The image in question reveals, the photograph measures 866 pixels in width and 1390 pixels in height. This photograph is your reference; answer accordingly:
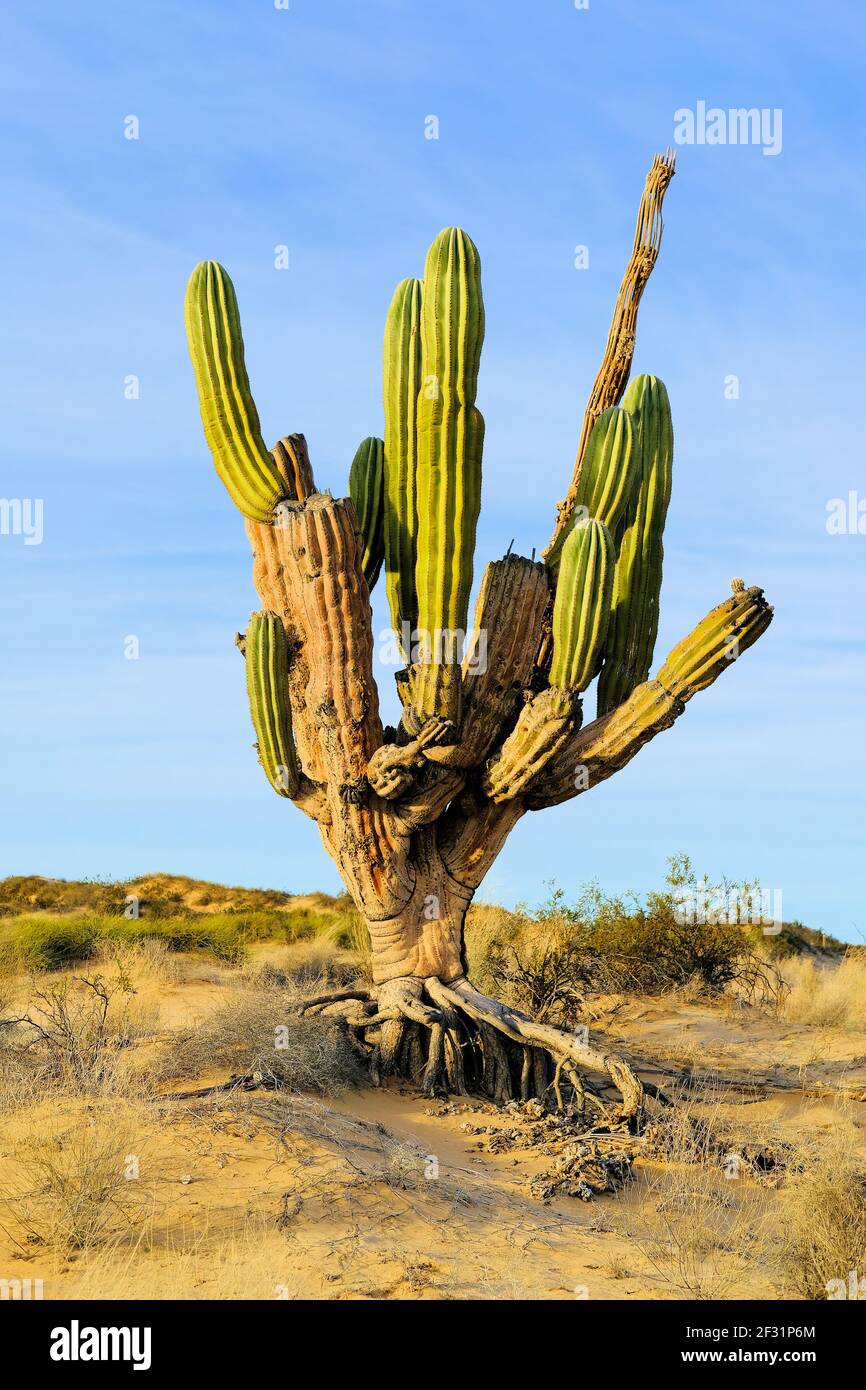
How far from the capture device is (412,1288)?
5.84 metres


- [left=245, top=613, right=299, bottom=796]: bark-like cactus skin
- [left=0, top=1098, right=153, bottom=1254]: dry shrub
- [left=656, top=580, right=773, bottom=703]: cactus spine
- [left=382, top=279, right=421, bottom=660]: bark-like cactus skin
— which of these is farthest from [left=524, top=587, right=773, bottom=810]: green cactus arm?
[left=0, top=1098, right=153, bottom=1254]: dry shrub

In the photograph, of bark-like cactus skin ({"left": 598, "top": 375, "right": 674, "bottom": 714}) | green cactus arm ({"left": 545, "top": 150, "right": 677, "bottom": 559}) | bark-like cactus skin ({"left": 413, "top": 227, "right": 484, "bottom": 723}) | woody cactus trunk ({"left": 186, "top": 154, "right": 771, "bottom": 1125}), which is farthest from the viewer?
green cactus arm ({"left": 545, "top": 150, "right": 677, "bottom": 559})

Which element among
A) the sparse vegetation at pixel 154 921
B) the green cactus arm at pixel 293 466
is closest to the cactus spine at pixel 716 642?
the green cactus arm at pixel 293 466

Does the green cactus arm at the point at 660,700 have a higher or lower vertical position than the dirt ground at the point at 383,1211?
higher

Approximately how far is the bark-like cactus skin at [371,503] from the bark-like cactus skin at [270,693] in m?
0.96

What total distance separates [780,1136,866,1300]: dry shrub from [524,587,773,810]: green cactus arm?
3.39 metres

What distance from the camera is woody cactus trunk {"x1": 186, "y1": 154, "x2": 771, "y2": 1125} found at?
30.3 feet

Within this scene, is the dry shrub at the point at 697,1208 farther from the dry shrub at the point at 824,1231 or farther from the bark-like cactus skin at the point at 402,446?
the bark-like cactus skin at the point at 402,446

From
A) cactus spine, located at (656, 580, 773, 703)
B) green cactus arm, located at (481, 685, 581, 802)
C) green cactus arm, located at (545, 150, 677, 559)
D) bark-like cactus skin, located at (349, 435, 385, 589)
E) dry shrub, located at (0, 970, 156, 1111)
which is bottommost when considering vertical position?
dry shrub, located at (0, 970, 156, 1111)

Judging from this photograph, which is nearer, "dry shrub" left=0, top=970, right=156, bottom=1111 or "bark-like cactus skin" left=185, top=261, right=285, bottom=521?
"dry shrub" left=0, top=970, right=156, bottom=1111

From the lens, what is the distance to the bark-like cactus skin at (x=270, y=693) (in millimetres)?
9336

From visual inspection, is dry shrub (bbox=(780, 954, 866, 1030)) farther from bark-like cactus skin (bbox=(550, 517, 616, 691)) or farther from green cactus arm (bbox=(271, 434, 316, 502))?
green cactus arm (bbox=(271, 434, 316, 502))

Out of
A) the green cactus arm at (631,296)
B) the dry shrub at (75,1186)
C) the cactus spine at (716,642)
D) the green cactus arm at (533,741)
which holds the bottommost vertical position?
the dry shrub at (75,1186)

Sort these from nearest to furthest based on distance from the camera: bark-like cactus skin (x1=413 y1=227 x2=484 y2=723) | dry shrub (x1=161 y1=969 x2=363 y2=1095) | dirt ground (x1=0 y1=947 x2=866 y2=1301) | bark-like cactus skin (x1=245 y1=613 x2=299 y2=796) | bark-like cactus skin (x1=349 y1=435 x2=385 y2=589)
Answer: dirt ground (x1=0 y1=947 x2=866 y2=1301), dry shrub (x1=161 y1=969 x2=363 y2=1095), bark-like cactus skin (x1=413 y1=227 x2=484 y2=723), bark-like cactus skin (x1=245 y1=613 x2=299 y2=796), bark-like cactus skin (x1=349 y1=435 x2=385 y2=589)
